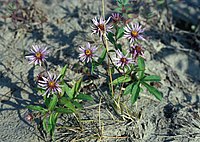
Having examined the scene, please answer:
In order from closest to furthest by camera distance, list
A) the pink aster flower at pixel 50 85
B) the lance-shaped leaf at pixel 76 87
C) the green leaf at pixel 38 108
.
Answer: the pink aster flower at pixel 50 85 → the green leaf at pixel 38 108 → the lance-shaped leaf at pixel 76 87

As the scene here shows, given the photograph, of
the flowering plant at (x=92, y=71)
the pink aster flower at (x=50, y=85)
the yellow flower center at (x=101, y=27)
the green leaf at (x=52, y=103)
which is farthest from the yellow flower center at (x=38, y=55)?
the yellow flower center at (x=101, y=27)

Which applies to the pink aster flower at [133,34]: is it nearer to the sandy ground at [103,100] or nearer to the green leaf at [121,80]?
the green leaf at [121,80]

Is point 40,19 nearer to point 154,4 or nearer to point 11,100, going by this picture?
point 11,100

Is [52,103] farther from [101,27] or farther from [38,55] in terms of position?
[101,27]

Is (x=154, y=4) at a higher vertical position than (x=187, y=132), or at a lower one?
higher

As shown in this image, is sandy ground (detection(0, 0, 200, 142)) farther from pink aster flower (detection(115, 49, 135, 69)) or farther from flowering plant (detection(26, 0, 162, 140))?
pink aster flower (detection(115, 49, 135, 69))

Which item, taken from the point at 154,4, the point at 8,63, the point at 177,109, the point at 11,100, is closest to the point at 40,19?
the point at 8,63

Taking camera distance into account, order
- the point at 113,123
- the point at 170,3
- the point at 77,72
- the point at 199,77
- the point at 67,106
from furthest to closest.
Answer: the point at 170,3
the point at 199,77
the point at 77,72
the point at 113,123
the point at 67,106

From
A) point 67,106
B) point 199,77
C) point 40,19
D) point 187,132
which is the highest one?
point 40,19
